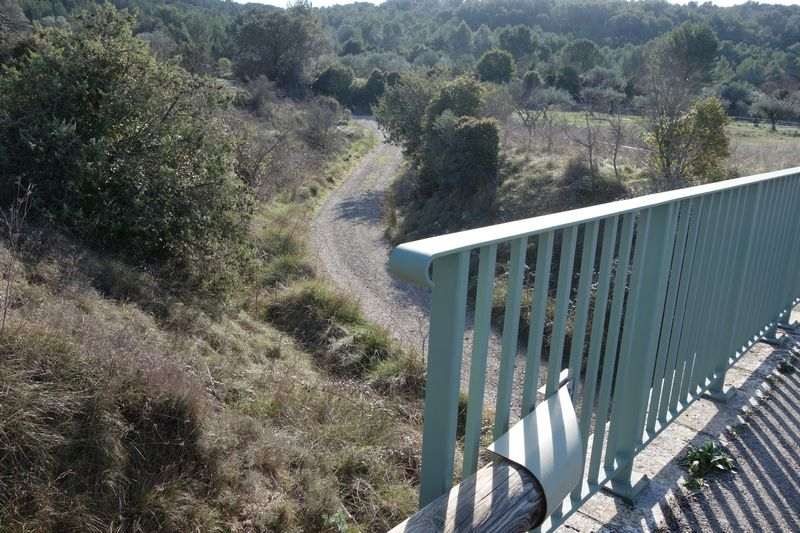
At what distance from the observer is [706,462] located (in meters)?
2.70

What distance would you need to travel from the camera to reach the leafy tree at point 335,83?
47406 mm

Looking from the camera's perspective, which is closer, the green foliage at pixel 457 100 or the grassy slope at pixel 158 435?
the grassy slope at pixel 158 435

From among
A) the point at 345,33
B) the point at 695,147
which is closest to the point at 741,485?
the point at 695,147

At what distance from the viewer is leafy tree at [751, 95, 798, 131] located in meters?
39.6

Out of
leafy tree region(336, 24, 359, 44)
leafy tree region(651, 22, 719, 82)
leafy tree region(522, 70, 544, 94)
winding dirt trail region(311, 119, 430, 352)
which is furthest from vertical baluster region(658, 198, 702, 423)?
leafy tree region(336, 24, 359, 44)

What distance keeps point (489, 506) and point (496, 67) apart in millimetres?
56585

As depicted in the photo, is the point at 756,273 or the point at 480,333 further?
the point at 756,273

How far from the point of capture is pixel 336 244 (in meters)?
17.7

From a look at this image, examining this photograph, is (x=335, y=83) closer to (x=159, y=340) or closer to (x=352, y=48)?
(x=352, y=48)

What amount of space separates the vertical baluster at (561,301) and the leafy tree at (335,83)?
47088 millimetres

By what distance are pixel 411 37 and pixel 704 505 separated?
367 feet

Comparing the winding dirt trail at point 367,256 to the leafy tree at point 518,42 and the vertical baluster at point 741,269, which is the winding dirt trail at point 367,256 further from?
the leafy tree at point 518,42

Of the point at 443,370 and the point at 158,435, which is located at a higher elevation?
the point at 443,370

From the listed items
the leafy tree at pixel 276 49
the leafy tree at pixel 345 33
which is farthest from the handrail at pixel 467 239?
the leafy tree at pixel 345 33
